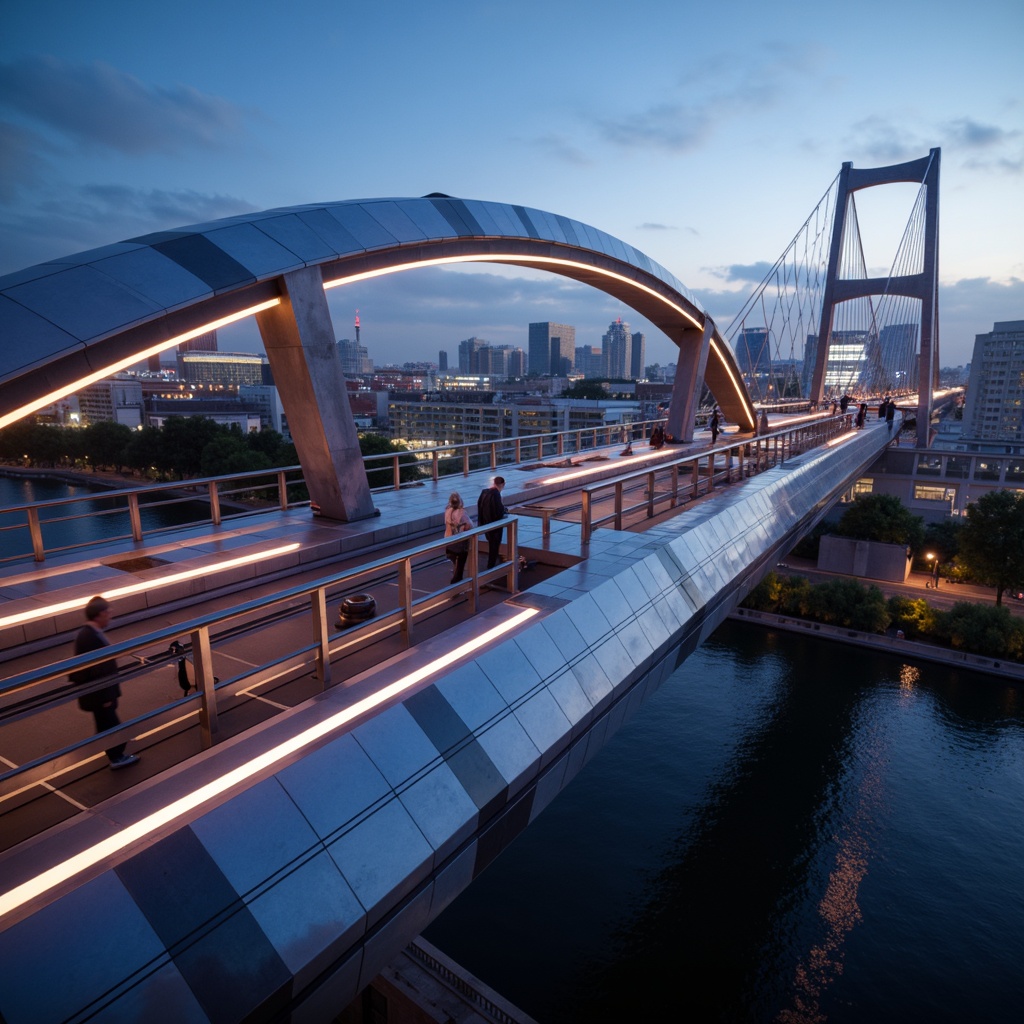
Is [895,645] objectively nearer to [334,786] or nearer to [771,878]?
[771,878]

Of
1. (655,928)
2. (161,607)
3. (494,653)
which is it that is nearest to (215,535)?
(161,607)

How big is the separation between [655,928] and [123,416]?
10817 centimetres

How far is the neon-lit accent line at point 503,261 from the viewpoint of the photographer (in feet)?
33.2

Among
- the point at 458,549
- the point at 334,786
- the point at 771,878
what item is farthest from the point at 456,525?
the point at 771,878

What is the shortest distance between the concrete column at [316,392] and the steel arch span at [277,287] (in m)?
0.02

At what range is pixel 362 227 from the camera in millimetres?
9531

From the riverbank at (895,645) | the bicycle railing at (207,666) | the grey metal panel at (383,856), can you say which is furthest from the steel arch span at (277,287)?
the riverbank at (895,645)

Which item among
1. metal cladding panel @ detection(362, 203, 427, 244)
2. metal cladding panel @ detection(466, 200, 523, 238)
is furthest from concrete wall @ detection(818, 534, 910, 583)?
metal cladding panel @ detection(362, 203, 427, 244)

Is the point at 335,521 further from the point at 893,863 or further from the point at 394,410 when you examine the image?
the point at 394,410

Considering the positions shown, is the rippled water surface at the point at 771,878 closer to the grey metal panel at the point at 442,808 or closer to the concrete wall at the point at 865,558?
the grey metal panel at the point at 442,808

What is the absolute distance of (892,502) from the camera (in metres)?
39.8

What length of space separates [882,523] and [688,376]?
23.5 metres

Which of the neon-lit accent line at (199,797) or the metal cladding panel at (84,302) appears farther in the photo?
the metal cladding panel at (84,302)

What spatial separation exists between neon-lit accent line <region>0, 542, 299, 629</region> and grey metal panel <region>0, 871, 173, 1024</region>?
4123 mm
